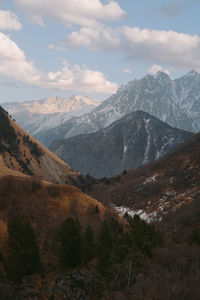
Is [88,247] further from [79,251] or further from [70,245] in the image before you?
[70,245]

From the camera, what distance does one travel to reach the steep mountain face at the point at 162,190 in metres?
139

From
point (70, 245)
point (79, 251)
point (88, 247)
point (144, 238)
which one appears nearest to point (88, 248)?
point (88, 247)

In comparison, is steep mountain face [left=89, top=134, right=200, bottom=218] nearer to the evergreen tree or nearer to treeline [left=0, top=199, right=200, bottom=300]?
treeline [left=0, top=199, right=200, bottom=300]

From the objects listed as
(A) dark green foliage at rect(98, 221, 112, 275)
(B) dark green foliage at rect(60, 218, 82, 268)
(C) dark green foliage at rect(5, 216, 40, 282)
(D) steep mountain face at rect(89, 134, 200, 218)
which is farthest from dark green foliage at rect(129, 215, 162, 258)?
(D) steep mountain face at rect(89, 134, 200, 218)

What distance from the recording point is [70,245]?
183 ft

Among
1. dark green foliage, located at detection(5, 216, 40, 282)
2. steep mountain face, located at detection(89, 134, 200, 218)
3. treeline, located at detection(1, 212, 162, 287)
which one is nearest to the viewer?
treeline, located at detection(1, 212, 162, 287)

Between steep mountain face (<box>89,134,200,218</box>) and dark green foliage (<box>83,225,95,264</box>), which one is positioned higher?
steep mountain face (<box>89,134,200,218</box>)

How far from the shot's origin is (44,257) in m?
57.2

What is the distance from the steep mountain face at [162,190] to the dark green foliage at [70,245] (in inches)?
2946

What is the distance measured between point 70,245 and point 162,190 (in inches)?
4378

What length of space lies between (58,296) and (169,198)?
356ft

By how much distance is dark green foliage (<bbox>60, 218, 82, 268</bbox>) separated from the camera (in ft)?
181

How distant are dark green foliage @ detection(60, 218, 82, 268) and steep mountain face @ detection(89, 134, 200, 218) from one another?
7482 cm

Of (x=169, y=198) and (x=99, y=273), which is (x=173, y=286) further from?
(x=169, y=198)
